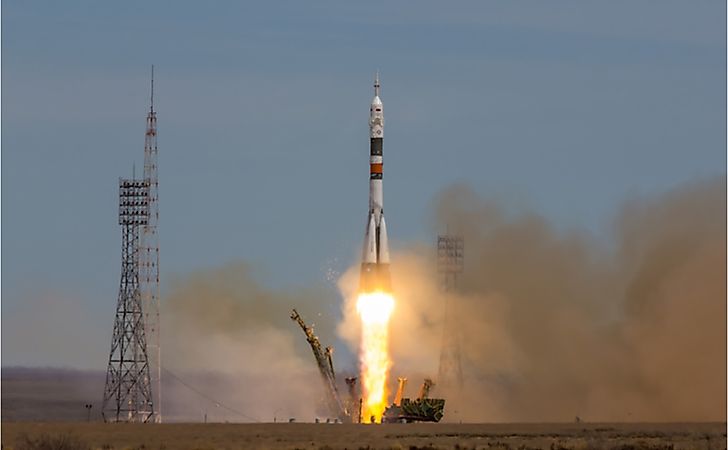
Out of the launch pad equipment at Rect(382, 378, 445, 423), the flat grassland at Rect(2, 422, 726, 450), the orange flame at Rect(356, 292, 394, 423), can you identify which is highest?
the orange flame at Rect(356, 292, 394, 423)

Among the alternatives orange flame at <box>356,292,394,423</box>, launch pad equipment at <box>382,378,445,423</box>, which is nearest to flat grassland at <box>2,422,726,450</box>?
launch pad equipment at <box>382,378,445,423</box>

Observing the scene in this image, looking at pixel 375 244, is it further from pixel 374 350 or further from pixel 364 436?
pixel 364 436

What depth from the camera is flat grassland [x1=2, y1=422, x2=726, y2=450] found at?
112 metres

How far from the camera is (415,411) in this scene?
14988 cm

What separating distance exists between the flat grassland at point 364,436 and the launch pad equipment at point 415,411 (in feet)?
6.37

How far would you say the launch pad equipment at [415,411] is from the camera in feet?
491

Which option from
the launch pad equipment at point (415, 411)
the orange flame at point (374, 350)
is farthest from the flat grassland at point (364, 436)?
the orange flame at point (374, 350)

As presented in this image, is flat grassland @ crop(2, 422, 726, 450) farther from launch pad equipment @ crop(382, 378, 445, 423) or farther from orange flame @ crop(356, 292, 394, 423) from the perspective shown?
orange flame @ crop(356, 292, 394, 423)

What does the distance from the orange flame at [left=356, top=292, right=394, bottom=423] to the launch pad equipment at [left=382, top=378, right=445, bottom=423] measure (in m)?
1.12

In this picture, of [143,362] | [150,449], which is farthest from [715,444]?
[143,362]

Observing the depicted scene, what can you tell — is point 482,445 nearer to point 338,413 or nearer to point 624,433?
point 624,433

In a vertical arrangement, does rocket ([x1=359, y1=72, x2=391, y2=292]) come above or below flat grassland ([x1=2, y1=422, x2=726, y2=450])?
above

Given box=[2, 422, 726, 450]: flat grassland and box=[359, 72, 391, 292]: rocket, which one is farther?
box=[359, 72, 391, 292]: rocket

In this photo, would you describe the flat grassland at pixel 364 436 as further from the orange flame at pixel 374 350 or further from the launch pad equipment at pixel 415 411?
the orange flame at pixel 374 350
